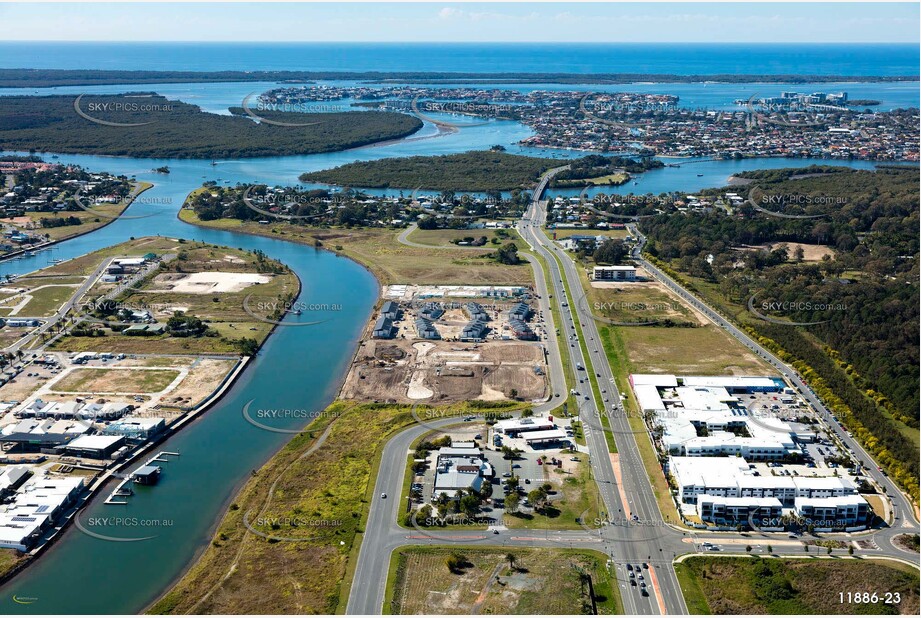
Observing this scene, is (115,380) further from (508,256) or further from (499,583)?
(508,256)

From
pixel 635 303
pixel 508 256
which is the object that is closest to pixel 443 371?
pixel 635 303

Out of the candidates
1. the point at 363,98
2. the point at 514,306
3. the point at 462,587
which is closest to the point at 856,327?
the point at 514,306

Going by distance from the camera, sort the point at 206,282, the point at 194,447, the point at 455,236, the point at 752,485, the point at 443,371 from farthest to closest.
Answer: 1. the point at 455,236
2. the point at 206,282
3. the point at 443,371
4. the point at 194,447
5. the point at 752,485

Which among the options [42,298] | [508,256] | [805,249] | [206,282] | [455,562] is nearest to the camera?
[455,562]

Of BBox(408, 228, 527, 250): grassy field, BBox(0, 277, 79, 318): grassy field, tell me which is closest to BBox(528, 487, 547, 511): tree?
BBox(0, 277, 79, 318): grassy field

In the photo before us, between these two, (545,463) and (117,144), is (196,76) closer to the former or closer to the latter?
(117,144)

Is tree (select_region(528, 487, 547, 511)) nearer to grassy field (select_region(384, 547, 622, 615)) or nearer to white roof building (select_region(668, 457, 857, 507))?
grassy field (select_region(384, 547, 622, 615))
